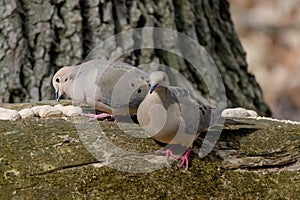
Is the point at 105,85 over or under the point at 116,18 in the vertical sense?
under

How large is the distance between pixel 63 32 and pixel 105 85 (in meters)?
1.01

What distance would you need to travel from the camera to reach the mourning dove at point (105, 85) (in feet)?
12.2

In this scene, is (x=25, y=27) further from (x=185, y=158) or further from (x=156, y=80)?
(x=185, y=158)

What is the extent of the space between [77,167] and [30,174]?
0.18 m

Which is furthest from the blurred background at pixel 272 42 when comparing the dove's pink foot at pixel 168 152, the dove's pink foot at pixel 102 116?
the dove's pink foot at pixel 168 152

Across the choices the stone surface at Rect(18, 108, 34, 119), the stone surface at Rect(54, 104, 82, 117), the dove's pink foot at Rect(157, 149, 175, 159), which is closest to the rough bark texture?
the stone surface at Rect(54, 104, 82, 117)

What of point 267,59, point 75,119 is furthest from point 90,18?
point 267,59

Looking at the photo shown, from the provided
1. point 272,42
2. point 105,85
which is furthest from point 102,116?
point 272,42

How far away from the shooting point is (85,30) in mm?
4883

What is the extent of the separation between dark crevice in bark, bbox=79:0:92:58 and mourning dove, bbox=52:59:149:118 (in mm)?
662

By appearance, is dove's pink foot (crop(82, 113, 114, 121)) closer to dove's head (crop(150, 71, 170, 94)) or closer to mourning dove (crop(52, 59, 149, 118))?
mourning dove (crop(52, 59, 149, 118))

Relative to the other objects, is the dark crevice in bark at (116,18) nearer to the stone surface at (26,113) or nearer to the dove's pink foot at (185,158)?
the stone surface at (26,113)

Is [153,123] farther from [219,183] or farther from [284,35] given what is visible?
[284,35]

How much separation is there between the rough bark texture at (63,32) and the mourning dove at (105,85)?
557 mm
